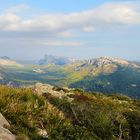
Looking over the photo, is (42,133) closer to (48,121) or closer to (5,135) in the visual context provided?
(48,121)

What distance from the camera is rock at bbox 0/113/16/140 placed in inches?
418

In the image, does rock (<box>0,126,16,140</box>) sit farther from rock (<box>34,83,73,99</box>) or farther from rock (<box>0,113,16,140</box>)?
rock (<box>34,83,73,99</box>)

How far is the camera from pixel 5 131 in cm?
1123

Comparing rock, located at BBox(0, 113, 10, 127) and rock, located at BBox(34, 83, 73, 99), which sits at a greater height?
rock, located at BBox(0, 113, 10, 127)

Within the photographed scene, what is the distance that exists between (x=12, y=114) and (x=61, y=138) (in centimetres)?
233

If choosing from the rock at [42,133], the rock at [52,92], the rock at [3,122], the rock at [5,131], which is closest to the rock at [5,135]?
the rock at [5,131]

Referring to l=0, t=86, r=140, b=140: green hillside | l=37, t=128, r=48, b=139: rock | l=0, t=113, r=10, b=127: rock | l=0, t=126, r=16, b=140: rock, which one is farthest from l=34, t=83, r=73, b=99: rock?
l=0, t=126, r=16, b=140: rock

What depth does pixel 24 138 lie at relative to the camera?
11.3m

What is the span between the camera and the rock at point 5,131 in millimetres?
10627

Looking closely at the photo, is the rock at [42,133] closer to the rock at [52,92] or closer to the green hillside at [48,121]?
the green hillside at [48,121]

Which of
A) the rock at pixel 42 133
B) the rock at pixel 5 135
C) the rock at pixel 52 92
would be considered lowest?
the rock at pixel 52 92

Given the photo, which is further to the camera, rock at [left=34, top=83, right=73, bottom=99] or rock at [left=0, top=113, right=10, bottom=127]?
rock at [left=34, top=83, right=73, bottom=99]

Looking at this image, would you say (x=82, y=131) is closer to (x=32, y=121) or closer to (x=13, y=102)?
(x=32, y=121)

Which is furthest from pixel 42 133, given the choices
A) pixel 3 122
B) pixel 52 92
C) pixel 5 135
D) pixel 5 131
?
pixel 52 92
